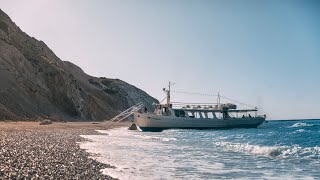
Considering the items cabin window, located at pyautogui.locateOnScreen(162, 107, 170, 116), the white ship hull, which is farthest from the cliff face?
cabin window, located at pyautogui.locateOnScreen(162, 107, 170, 116)

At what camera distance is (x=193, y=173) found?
1677 cm

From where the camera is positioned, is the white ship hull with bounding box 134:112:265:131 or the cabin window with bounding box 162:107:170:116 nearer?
the white ship hull with bounding box 134:112:265:131

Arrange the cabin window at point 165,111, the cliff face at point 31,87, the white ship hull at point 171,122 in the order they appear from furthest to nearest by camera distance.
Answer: the cabin window at point 165,111
the white ship hull at point 171,122
the cliff face at point 31,87

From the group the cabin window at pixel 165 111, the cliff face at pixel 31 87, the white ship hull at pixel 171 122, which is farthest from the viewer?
the cabin window at pixel 165 111

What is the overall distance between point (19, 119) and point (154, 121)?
2385 cm

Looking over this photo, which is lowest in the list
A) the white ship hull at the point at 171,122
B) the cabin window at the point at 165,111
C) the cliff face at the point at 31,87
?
the white ship hull at the point at 171,122

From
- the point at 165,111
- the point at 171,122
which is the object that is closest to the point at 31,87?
the point at 165,111

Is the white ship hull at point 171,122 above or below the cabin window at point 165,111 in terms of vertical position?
below

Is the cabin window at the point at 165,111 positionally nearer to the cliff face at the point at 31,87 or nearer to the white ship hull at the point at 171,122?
the white ship hull at the point at 171,122

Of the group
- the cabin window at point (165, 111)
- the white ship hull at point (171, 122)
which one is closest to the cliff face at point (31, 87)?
the white ship hull at point (171, 122)

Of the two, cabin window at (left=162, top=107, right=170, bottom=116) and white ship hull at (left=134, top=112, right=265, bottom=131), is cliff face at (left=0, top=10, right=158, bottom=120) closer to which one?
white ship hull at (left=134, top=112, right=265, bottom=131)

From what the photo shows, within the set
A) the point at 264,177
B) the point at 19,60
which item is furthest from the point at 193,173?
the point at 19,60

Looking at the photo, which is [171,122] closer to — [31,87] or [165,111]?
[165,111]

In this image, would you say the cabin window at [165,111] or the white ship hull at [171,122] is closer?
the white ship hull at [171,122]
